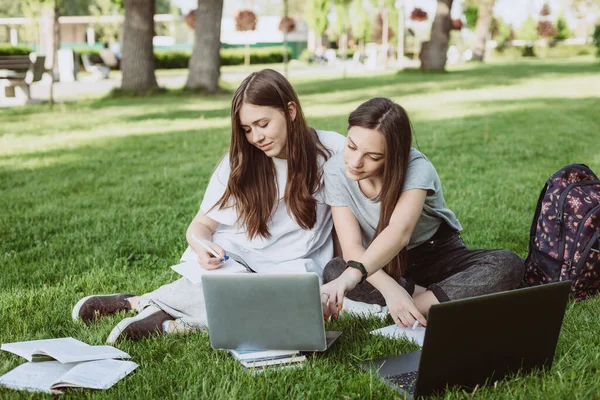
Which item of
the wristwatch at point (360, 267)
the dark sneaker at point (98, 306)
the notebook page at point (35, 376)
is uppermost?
the wristwatch at point (360, 267)

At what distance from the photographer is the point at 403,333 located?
8.69 ft

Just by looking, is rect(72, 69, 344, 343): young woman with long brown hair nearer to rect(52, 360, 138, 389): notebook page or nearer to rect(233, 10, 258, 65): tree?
rect(52, 360, 138, 389): notebook page

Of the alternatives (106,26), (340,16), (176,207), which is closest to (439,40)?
(176,207)

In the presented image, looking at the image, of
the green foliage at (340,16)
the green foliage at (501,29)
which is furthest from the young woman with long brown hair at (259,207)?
the green foliage at (501,29)

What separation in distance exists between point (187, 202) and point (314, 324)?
306cm

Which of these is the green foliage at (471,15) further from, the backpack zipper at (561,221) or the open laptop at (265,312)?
the open laptop at (265,312)

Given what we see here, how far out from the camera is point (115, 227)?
15.0 ft

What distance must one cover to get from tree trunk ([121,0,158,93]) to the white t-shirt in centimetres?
1181

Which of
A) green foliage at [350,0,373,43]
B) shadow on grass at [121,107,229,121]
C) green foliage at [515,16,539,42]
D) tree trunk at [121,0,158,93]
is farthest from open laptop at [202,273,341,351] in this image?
green foliage at [515,16,539,42]

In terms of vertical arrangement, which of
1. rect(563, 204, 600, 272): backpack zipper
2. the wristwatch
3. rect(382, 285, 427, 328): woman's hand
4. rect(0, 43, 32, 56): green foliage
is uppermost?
rect(0, 43, 32, 56): green foliage

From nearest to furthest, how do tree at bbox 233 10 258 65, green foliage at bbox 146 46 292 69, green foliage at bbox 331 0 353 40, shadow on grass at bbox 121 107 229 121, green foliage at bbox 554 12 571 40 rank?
shadow on grass at bbox 121 107 229 121, green foliage at bbox 146 46 292 69, tree at bbox 233 10 258 65, green foliage at bbox 331 0 353 40, green foliage at bbox 554 12 571 40

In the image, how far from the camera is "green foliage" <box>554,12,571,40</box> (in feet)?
156

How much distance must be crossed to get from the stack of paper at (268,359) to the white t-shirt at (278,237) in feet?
2.40

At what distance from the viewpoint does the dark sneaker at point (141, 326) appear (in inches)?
105
